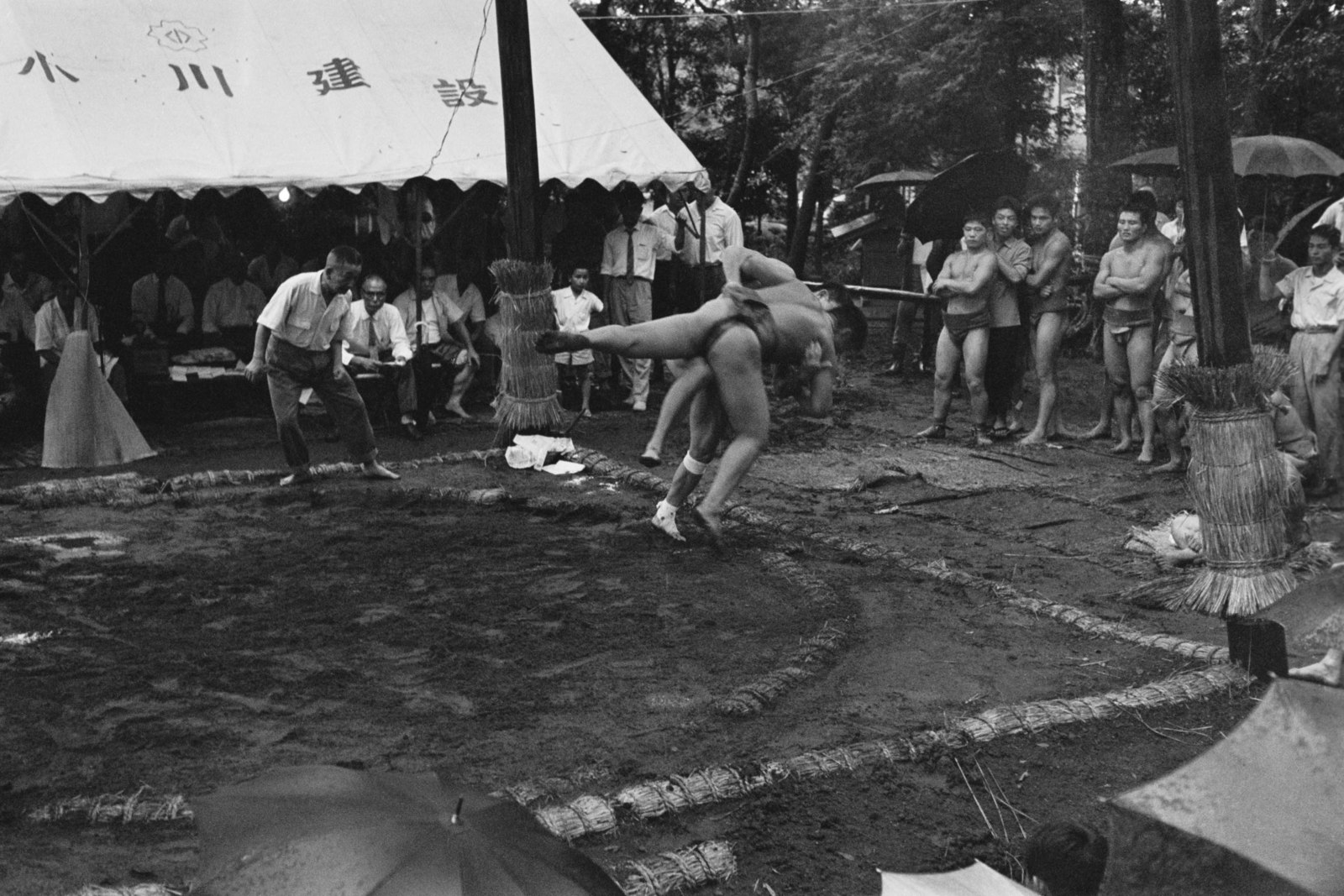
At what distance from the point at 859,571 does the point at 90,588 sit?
3441 millimetres

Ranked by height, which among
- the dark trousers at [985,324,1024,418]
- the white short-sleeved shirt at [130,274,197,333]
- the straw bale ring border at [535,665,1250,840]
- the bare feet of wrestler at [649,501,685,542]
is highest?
the white short-sleeved shirt at [130,274,197,333]

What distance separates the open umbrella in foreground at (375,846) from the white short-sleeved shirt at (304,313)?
607 cm

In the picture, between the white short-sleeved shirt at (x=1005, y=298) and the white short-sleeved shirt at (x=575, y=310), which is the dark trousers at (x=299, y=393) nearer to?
the white short-sleeved shirt at (x=575, y=310)

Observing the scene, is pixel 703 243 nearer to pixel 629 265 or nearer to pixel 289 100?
pixel 629 265

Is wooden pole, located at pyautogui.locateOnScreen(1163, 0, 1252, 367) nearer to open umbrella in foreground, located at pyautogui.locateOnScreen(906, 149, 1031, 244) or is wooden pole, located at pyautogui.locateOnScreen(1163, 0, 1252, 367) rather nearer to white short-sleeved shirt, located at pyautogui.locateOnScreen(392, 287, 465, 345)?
open umbrella in foreground, located at pyautogui.locateOnScreen(906, 149, 1031, 244)

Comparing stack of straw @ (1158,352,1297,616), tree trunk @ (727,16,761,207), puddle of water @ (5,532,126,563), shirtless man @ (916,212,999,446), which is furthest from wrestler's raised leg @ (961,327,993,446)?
tree trunk @ (727,16,761,207)

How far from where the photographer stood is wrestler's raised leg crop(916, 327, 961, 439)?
1020 cm

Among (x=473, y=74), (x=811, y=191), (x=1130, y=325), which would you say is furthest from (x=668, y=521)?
(x=811, y=191)

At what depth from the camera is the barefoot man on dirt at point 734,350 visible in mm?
6965

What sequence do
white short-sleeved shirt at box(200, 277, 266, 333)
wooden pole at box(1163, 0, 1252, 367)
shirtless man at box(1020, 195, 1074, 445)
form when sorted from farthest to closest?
white short-sleeved shirt at box(200, 277, 266, 333) < shirtless man at box(1020, 195, 1074, 445) < wooden pole at box(1163, 0, 1252, 367)

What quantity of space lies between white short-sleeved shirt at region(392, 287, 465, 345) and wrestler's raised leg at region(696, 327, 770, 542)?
4.68m

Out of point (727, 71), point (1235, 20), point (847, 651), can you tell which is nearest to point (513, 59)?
point (847, 651)

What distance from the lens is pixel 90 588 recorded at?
6.34m

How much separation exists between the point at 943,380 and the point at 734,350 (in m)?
3.69
